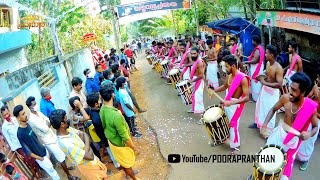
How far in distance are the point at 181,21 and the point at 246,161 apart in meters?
19.6

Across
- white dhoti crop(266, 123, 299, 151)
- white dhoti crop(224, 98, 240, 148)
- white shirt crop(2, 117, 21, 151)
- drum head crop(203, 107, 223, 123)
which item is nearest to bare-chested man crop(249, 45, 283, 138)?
white dhoti crop(224, 98, 240, 148)

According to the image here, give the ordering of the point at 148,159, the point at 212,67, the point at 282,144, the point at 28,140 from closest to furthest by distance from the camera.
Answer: the point at 282,144, the point at 28,140, the point at 148,159, the point at 212,67

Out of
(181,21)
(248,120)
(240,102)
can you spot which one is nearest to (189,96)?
(248,120)

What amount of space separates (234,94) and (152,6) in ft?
34.2

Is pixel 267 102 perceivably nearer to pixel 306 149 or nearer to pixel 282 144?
pixel 306 149

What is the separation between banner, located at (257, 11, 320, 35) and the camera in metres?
5.63

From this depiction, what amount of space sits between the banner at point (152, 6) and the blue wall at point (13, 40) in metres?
5.04

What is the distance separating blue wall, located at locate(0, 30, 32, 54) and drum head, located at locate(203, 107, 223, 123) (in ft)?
35.7

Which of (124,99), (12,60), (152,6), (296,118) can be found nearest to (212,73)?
(124,99)

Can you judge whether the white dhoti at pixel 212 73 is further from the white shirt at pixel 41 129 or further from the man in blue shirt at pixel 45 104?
the white shirt at pixel 41 129

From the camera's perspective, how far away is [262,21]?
801cm

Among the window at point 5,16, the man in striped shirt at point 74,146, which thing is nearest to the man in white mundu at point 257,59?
the man in striped shirt at point 74,146

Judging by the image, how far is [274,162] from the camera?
3387mm

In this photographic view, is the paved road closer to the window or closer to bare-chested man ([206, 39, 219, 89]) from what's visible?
bare-chested man ([206, 39, 219, 89])
